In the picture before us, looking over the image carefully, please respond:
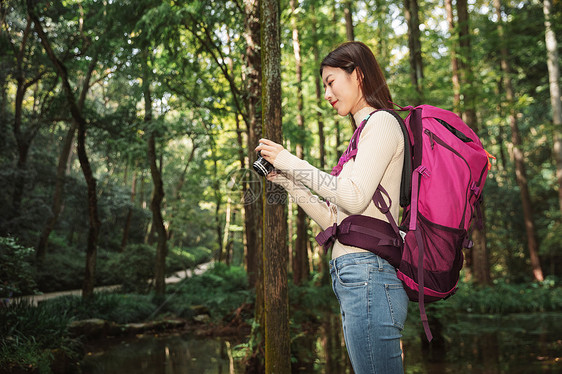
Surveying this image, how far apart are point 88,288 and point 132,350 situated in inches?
122

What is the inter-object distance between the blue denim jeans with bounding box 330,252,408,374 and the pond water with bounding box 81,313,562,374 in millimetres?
5358

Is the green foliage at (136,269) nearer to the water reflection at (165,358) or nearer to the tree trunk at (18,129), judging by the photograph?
the tree trunk at (18,129)

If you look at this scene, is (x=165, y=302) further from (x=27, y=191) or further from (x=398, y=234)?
(x=398, y=234)

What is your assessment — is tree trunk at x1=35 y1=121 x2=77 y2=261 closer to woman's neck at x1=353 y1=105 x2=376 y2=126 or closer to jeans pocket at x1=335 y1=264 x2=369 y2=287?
woman's neck at x1=353 y1=105 x2=376 y2=126

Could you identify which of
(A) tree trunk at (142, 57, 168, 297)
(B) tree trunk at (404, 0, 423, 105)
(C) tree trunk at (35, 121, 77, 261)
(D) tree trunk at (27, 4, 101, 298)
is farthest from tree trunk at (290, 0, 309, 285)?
(C) tree trunk at (35, 121, 77, 261)

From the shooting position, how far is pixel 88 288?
10.8m

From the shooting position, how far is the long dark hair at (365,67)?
5.81ft

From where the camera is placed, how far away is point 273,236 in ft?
12.1

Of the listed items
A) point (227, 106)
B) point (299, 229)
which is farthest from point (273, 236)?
point (299, 229)

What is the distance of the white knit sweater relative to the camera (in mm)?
1506

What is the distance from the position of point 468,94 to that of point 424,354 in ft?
22.7

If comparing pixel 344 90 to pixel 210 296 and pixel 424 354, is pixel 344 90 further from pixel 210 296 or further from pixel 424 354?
pixel 210 296

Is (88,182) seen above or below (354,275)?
above

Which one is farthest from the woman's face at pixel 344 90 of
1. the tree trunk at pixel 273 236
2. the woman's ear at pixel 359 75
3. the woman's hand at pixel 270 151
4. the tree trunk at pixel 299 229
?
the tree trunk at pixel 299 229
